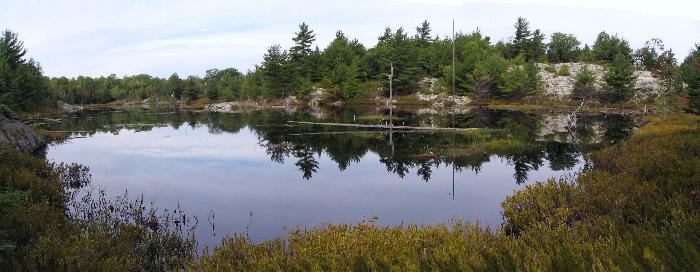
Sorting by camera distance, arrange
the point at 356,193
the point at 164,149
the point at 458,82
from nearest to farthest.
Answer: the point at 356,193
the point at 164,149
the point at 458,82

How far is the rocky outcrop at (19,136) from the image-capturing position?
31.6 metres

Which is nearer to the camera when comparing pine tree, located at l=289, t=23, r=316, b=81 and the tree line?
the tree line

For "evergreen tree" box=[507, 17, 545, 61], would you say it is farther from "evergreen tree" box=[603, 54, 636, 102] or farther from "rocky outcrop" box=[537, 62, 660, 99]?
"evergreen tree" box=[603, 54, 636, 102]

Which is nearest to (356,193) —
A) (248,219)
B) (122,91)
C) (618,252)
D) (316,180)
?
(316,180)

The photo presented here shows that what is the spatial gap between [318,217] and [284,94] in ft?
324

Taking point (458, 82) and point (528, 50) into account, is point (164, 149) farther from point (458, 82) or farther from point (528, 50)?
point (528, 50)

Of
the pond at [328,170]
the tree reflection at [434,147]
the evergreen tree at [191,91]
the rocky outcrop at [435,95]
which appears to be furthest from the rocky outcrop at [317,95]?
the pond at [328,170]

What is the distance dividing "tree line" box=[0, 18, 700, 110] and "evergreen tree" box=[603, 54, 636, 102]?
0.16 metres

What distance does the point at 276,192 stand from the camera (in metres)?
22.0

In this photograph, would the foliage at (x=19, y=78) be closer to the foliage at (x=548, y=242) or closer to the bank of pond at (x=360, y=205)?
the bank of pond at (x=360, y=205)

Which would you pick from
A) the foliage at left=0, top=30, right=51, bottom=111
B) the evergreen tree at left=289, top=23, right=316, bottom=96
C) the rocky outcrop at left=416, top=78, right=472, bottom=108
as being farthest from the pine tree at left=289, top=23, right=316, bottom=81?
the foliage at left=0, top=30, right=51, bottom=111

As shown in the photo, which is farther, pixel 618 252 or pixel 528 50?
pixel 528 50

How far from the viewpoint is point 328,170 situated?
2762 cm

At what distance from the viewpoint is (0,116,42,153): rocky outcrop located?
104ft
